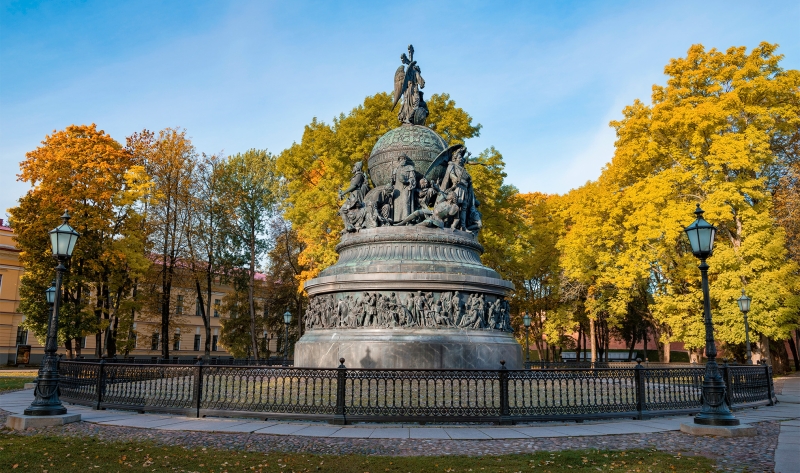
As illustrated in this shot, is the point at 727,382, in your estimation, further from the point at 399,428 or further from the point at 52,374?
the point at 52,374

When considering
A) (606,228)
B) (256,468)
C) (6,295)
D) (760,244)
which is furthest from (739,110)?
(6,295)

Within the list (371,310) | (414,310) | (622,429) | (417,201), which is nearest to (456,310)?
(414,310)

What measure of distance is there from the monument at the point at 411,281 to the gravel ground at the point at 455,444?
640 centimetres

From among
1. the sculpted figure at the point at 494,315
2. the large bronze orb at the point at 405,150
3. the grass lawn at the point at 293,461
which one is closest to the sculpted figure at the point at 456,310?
the sculpted figure at the point at 494,315

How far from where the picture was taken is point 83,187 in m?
31.9

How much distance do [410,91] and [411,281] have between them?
395 inches

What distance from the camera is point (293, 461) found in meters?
7.96

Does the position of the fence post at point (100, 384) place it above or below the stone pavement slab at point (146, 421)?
above

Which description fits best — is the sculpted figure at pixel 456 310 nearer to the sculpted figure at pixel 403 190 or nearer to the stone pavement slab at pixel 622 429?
the sculpted figure at pixel 403 190

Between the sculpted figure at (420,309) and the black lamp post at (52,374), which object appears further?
the sculpted figure at (420,309)

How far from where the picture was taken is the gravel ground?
344 inches

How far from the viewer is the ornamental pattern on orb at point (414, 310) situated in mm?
16828

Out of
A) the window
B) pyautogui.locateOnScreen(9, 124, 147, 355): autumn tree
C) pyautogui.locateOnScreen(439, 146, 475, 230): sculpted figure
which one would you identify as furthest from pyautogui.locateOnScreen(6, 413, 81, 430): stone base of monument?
the window

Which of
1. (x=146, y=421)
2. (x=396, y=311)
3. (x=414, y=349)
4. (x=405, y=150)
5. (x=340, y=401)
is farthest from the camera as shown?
(x=405, y=150)
